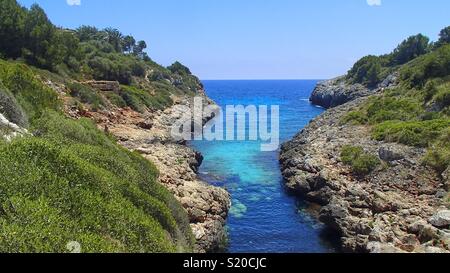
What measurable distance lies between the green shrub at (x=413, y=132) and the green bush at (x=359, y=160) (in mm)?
3824

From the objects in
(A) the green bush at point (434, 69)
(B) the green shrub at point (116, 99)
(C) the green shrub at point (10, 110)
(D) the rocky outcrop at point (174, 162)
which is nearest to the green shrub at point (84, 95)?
(D) the rocky outcrop at point (174, 162)

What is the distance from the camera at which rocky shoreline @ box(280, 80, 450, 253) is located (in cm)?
2523

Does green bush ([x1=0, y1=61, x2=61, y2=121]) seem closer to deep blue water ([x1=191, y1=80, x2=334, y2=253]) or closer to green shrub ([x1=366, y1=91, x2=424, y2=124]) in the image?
deep blue water ([x1=191, y1=80, x2=334, y2=253])

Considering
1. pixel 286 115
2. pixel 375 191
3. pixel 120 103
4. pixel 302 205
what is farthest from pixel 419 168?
pixel 286 115

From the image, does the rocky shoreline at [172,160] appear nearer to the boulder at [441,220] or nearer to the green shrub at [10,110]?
the green shrub at [10,110]

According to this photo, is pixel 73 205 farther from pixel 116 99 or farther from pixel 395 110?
pixel 395 110

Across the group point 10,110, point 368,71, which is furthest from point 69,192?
point 368,71

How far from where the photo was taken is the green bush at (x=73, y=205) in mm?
11939

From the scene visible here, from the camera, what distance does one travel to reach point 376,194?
32.1 meters

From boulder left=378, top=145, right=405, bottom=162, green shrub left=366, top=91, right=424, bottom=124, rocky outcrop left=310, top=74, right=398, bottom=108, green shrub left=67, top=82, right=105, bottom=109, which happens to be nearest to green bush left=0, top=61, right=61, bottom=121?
green shrub left=67, top=82, right=105, bottom=109

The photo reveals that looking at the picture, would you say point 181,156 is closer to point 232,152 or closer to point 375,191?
point 232,152

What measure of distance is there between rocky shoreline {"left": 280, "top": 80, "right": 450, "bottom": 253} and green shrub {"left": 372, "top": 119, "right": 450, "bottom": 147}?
1.00 m

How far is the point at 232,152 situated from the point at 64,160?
136 feet

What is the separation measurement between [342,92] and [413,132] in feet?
224
